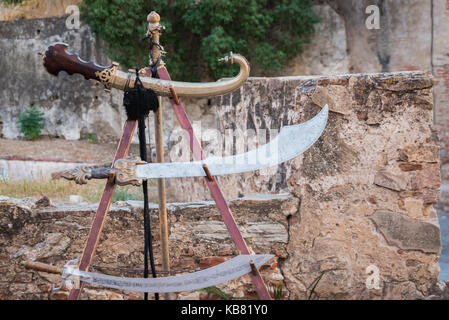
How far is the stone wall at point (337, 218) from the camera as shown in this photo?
258 cm

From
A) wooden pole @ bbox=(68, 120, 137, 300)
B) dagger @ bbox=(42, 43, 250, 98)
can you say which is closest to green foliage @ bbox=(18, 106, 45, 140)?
dagger @ bbox=(42, 43, 250, 98)

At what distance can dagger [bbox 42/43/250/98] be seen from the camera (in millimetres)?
2010

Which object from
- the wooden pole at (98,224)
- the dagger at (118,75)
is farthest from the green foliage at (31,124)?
the wooden pole at (98,224)

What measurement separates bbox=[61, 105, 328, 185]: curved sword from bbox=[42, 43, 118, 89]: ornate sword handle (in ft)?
1.18

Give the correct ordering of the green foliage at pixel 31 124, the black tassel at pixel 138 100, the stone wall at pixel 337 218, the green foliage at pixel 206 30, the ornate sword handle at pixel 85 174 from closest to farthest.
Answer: the ornate sword handle at pixel 85 174 → the black tassel at pixel 138 100 → the stone wall at pixel 337 218 → the green foliage at pixel 206 30 → the green foliage at pixel 31 124

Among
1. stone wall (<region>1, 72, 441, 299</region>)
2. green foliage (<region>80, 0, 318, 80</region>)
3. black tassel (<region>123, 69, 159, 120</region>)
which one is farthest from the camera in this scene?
green foliage (<region>80, 0, 318, 80</region>)

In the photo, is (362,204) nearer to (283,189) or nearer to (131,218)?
(131,218)

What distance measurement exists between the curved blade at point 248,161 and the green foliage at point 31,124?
9404 mm

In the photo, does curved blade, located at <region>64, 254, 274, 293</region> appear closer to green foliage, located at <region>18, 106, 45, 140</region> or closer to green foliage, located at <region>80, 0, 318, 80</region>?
green foliage, located at <region>80, 0, 318, 80</region>

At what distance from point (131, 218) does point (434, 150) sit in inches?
63.8

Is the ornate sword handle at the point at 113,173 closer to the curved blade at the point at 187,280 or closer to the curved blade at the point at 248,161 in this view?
the curved blade at the point at 248,161

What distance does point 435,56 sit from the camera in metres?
7.53
